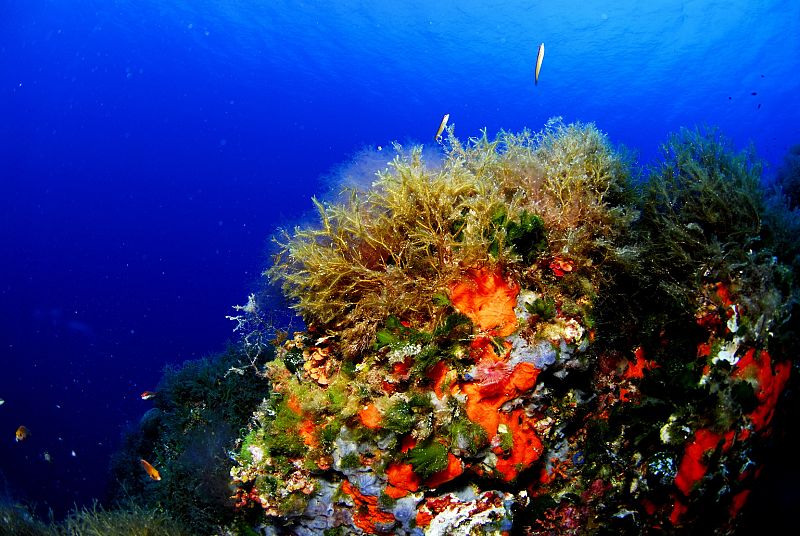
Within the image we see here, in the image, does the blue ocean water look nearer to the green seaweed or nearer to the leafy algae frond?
the leafy algae frond

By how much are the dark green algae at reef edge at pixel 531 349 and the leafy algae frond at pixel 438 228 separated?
25mm

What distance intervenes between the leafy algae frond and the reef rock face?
0.02m

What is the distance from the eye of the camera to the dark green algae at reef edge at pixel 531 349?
364cm

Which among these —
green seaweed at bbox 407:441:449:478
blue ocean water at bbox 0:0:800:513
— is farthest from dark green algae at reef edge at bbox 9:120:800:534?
blue ocean water at bbox 0:0:800:513

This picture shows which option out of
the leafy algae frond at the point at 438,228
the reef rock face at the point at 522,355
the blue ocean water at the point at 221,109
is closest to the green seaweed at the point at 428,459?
the reef rock face at the point at 522,355

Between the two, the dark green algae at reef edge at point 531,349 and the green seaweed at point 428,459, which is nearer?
the green seaweed at point 428,459

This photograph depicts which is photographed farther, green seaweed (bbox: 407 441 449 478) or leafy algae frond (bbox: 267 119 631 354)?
leafy algae frond (bbox: 267 119 631 354)

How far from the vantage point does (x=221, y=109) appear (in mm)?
74875

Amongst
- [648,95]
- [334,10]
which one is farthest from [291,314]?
[648,95]

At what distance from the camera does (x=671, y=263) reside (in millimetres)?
4488

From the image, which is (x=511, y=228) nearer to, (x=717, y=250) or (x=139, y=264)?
(x=717, y=250)

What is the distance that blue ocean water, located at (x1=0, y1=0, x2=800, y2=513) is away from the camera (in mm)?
53906

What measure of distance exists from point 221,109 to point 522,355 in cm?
8464

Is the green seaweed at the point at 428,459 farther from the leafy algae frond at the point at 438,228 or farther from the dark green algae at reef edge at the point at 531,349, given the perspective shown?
the leafy algae frond at the point at 438,228
